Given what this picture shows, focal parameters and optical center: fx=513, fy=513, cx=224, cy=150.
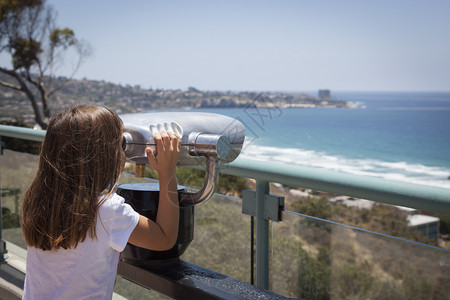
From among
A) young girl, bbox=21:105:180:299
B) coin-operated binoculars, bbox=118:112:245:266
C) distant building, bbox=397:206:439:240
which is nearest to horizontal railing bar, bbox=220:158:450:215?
coin-operated binoculars, bbox=118:112:245:266

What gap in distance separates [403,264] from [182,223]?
2.08 ft

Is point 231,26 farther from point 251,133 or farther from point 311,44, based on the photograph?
point 251,133

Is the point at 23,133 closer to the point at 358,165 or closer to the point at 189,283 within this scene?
the point at 189,283

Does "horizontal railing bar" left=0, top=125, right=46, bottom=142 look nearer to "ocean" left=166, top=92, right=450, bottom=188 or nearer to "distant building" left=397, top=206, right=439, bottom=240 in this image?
"distant building" left=397, top=206, right=439, bottom=240

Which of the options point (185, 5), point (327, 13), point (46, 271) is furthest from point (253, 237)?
point (327, 13)

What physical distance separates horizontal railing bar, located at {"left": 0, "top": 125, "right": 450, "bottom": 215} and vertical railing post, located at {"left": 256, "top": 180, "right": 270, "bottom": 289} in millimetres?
62

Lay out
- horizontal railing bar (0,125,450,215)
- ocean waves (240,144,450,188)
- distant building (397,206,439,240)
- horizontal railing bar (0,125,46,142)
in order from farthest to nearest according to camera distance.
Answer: ocean waves (240,144,450,188)
distant building (397,206,439,240)
horizontal railing bar (0,125,46,142)
horizontal railing bar (0,125,450,215)

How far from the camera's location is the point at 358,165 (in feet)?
125

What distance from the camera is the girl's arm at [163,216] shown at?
3.90 ft

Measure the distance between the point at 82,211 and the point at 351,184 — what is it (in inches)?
25.2

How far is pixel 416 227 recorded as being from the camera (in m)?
20.2

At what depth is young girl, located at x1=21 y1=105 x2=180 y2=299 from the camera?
1208mm

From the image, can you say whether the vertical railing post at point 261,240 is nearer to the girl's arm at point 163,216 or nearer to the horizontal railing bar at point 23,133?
the girl's arm at point 163,216

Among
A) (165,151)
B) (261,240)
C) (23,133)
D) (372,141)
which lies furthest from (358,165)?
(165,151)
